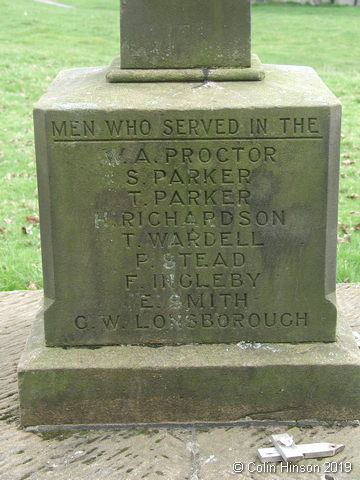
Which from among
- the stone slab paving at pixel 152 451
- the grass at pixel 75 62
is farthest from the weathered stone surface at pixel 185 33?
the grass at pixel 75 62

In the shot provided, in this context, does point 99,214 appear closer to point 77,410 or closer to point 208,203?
point 208,203

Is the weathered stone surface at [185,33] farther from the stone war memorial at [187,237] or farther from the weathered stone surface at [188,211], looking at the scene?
the weathered stone surface at [188,211]

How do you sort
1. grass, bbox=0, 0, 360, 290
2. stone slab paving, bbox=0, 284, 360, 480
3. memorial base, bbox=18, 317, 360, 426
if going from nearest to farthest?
1. stone slab paving, bbox=0, 284, 360, 480
2. memorial base, bbox=18, 317, 360, 426
3. grass, bbox=0, 0, 360, 290

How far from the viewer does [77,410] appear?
3.66 meters

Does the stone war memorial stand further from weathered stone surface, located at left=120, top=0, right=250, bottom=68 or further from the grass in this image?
the grass

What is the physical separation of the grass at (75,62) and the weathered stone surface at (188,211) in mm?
1987

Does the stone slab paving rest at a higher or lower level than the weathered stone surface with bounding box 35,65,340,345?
lower

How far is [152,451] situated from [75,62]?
14.4 meters

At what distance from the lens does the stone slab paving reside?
3258 mm

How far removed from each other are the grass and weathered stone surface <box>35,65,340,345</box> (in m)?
1.99

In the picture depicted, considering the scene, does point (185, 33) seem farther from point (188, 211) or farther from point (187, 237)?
point (187, 237)

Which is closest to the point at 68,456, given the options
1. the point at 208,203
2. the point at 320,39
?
the point at 208,203

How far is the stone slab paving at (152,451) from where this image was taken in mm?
3258

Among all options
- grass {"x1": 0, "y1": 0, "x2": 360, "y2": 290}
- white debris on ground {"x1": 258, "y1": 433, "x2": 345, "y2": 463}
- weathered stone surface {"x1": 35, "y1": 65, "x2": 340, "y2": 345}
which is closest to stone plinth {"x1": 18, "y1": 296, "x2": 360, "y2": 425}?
weathered stone surface {"x1": 35, "y1": 65, "x2": 340, "y2": 345}
